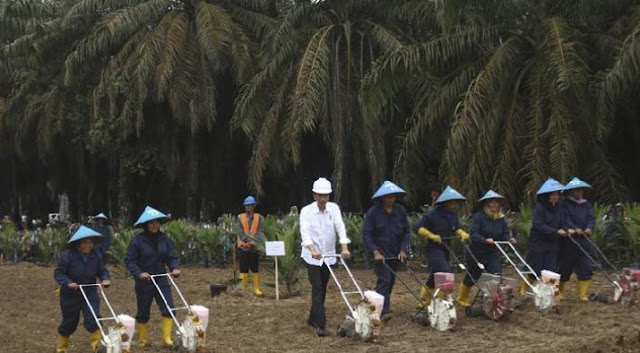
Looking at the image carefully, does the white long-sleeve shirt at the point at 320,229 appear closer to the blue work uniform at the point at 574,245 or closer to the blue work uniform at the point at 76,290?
the blue work uniform at the point at 76,290

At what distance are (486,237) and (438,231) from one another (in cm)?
60

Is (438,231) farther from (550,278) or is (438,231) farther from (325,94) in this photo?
(325,94)

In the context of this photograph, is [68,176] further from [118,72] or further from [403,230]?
[403,230]

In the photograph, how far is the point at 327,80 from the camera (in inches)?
846

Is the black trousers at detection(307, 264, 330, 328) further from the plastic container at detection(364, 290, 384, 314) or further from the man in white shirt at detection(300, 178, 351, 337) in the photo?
the plastic container at detection(364, 290, 384, 314)

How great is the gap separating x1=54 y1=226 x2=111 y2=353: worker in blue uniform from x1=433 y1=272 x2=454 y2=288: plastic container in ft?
12.1

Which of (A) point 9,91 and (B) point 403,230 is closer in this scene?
(B) point 403,230

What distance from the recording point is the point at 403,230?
10.6 metres

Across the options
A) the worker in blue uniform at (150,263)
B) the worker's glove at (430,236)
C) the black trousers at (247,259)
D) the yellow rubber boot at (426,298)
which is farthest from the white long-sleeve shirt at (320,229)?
the black trousers at (247,259)

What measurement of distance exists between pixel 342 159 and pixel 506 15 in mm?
5260

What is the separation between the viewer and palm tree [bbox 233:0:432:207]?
21375 millimetres

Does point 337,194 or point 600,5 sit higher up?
point 600,5

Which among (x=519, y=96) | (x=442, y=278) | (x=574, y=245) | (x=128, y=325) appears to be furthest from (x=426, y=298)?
(x=519, y=96)

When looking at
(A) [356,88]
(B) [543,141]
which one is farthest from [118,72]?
(B) [543,141]
